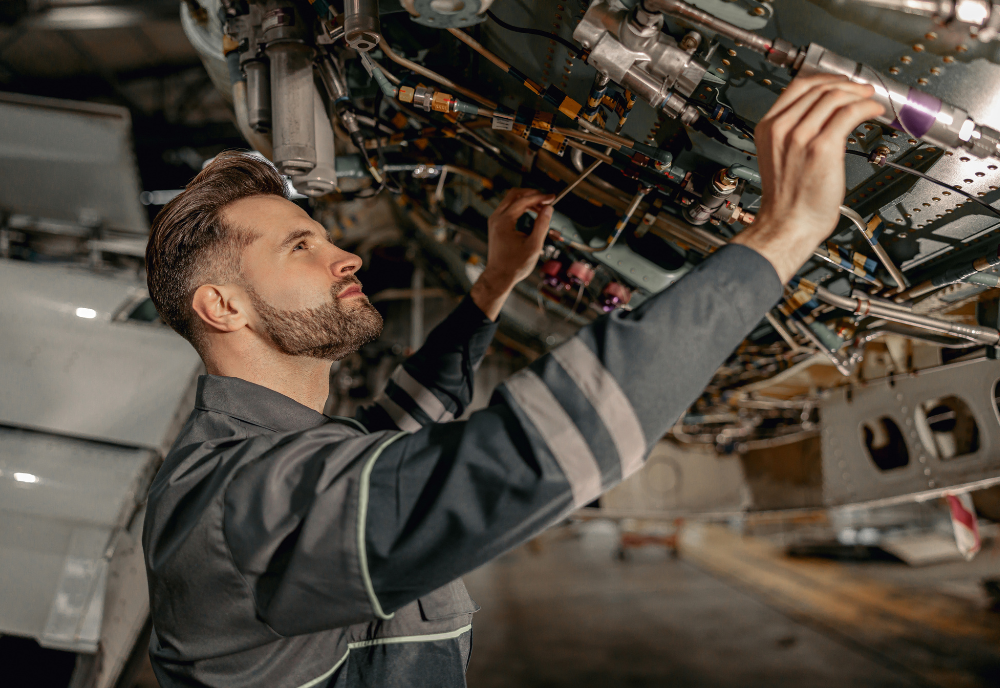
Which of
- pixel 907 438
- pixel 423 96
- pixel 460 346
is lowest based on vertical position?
pixel 460 346

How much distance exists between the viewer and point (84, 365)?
259 centimetres

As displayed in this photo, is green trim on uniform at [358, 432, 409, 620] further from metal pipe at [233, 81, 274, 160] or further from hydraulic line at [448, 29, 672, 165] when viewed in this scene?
metal pipe at [233, 81, 274, 160]

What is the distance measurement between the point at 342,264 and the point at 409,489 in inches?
26.1

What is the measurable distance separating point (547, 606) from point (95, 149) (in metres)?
7.99

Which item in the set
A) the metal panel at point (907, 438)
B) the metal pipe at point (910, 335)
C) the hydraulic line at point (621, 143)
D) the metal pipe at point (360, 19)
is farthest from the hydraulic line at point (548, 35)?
the metal panel at point (907, 438)

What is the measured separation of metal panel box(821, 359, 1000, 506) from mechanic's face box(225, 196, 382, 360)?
283 centimetres

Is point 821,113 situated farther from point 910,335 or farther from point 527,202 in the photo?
point 910,335

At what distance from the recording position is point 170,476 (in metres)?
1.02

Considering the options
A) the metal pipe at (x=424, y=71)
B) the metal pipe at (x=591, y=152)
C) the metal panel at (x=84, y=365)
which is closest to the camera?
the metal pipe at (x=424, y=71)

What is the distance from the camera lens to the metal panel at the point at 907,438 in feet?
8.49

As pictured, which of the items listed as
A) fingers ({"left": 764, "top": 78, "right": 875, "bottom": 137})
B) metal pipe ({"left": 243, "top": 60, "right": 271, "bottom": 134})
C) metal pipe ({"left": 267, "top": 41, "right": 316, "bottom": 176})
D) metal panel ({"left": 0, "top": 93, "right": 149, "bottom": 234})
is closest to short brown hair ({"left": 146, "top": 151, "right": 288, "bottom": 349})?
metal pipe ({"left": 267, "top": 41, "right": 316, "bottom": 176})

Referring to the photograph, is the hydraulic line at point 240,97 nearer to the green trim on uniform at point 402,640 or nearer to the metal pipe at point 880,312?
the green trim on uniform at point 402,640

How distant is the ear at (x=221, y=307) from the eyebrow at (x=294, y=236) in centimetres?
14

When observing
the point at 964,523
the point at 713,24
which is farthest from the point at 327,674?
the point at 964,523
